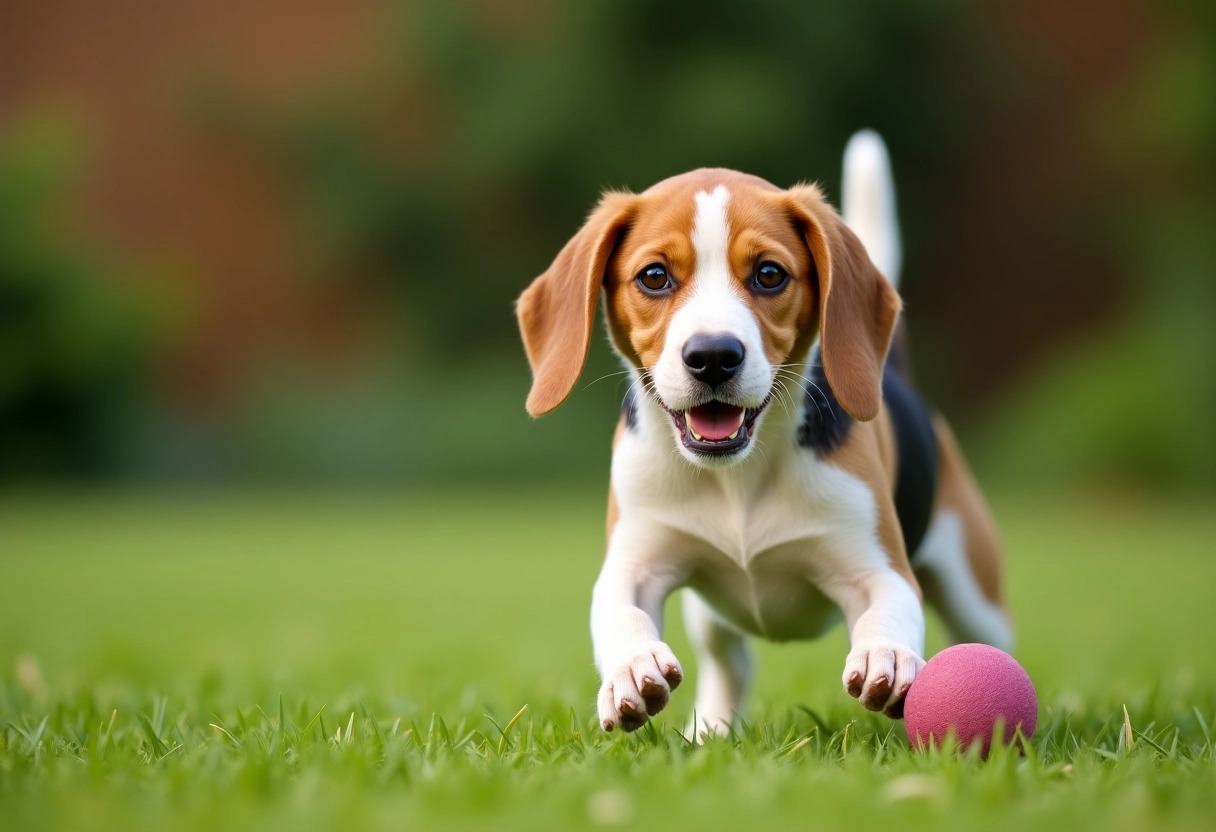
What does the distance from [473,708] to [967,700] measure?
1.52m

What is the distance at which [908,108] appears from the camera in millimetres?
21234

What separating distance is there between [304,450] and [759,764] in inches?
679

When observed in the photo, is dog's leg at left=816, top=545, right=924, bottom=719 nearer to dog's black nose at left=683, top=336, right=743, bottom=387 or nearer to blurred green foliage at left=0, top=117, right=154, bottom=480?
dog's black nose at left=683, top=336, right=743, bottom=387

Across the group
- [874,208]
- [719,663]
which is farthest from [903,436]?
[874,208]

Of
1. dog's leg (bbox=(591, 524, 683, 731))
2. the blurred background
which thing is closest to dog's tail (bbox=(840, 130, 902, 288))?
dog's leg (bbox=(591, 524, 683, 731))

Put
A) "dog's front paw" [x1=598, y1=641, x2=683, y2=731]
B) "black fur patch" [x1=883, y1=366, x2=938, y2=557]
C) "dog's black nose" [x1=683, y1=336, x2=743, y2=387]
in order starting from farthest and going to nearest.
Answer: "black fur patch" [x1=883, y1=366, x2=938, y2=557] < "dog's black nose" [x1=683, y1=336, x2=743, y2=387] < "dog's front paw" [x1=598, y1=641, x2=683, y2=731]

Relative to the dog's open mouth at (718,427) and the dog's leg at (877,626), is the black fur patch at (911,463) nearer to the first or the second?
the dog's leg at (877,626)

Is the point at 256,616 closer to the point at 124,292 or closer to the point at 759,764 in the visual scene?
the point at 759,764

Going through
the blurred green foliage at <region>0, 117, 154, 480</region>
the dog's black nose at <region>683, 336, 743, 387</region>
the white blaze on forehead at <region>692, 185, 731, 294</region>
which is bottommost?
the blurred green foliage at <region>0, 117, 154, 480</region>

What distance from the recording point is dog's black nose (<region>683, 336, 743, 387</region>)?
325cm

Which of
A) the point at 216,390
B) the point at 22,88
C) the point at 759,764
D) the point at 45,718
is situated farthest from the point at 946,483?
the point at 22,88

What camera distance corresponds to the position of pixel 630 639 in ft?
10.6

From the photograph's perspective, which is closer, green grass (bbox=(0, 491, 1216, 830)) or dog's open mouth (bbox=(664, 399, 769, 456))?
green grass (bbox=(0, 491, 1216, 830))

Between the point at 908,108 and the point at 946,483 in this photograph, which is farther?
the point at 908,108
